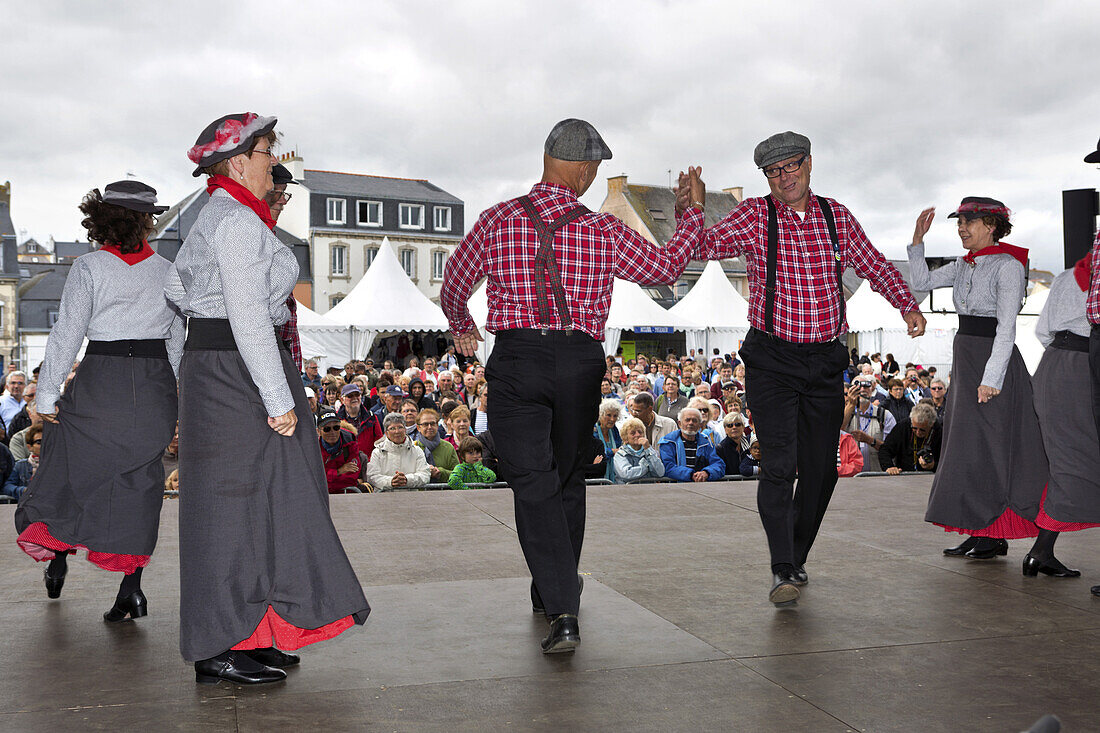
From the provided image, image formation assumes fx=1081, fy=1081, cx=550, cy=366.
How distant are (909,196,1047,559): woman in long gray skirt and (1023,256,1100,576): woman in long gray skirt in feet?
0.30

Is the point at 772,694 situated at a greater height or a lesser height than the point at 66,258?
lesser

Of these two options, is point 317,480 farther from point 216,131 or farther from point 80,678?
point 216,131

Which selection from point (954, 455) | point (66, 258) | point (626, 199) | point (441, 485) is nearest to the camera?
point (954, 455)

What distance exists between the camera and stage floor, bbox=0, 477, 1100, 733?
115 inches

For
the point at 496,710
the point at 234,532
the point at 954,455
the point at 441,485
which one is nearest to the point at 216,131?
the point at 234,532

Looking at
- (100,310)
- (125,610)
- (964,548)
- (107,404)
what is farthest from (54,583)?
(964,548)

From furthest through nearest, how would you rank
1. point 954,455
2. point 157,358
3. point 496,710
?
point 954,455
point 157,358
point 496,710

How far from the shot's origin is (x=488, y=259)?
12.4 feet

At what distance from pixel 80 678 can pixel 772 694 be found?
2054 mm

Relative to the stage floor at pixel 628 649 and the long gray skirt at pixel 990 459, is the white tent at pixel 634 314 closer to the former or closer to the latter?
the stage floor at pixel 628 649

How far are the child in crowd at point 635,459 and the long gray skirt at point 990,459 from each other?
12.7ft

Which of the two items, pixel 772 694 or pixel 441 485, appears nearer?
pixel 772 694

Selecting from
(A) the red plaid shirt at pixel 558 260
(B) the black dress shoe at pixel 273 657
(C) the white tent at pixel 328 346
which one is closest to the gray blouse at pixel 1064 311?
(A) the red plaid shirt at pixel 558 260

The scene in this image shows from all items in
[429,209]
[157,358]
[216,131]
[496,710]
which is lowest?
[496,710]
